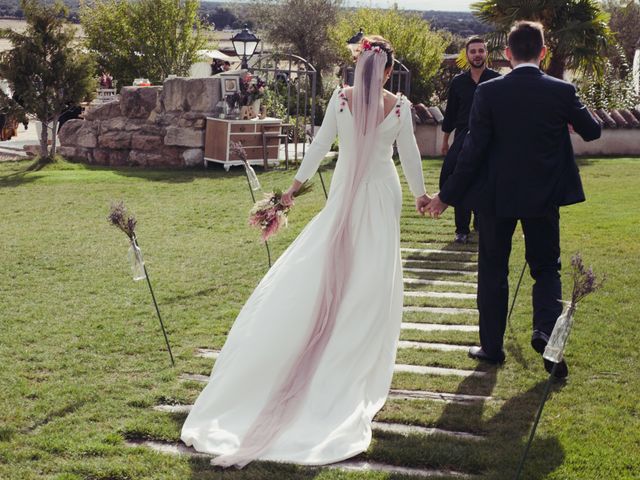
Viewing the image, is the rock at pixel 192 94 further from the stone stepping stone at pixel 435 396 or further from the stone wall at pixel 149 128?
the stone stepping stone at pixel 435 396

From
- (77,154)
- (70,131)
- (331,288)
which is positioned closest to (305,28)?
(70,131)

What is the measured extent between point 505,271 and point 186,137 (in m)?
12.4

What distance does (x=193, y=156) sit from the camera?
1739 cm

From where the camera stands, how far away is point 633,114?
1859 centimetres

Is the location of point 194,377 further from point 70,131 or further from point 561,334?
point 70,131

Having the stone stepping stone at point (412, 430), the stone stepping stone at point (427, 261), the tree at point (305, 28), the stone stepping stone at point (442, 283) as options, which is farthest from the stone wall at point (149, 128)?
the tree at point (305, 28)

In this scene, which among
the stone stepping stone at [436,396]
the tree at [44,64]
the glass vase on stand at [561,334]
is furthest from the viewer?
the tree at [44,64]

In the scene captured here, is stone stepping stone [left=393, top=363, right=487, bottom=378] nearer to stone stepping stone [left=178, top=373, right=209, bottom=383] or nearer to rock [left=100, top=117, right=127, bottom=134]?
stone stepping stone [left=178, top=373, right=209, bottom=383]

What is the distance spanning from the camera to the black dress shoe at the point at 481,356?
18.9ft

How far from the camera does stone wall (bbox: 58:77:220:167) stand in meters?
17.2

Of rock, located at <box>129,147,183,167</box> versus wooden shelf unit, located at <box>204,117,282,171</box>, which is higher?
wooden shelf unit, located at <box>204,117,282,171</box>

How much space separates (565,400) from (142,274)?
106 inches

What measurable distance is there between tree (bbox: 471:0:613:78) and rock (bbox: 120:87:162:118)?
6.98 meters

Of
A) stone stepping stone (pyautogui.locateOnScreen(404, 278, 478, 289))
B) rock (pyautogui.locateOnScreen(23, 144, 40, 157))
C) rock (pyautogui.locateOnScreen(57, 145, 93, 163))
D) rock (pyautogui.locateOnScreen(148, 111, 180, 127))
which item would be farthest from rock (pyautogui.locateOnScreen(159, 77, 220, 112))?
stone stepping stone (pyautogui.locateOnScreen(404, 278, 478, 289))
